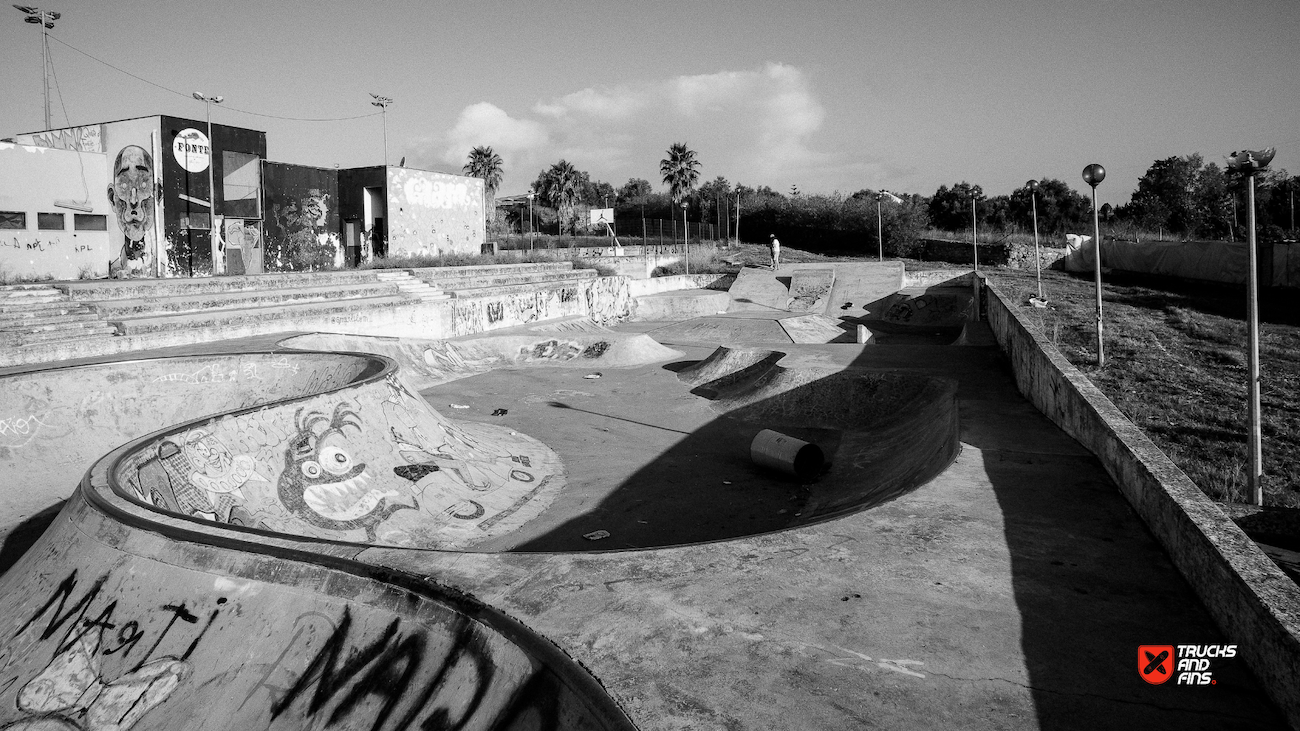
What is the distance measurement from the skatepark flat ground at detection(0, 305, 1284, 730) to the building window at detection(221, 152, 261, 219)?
2524cm

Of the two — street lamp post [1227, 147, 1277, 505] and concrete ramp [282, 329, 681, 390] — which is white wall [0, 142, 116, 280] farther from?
street lamp post [1227, 147, 1277, 505]

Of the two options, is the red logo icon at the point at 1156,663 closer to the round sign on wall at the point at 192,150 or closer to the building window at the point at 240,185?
the round sign on wall at the point at 192,150

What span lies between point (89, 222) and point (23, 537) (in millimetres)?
17634

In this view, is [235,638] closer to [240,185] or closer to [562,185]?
[240,185]

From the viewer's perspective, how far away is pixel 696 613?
4.10 metres

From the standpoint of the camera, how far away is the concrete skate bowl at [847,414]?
9.27m

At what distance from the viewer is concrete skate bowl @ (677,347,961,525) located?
927 centimetres

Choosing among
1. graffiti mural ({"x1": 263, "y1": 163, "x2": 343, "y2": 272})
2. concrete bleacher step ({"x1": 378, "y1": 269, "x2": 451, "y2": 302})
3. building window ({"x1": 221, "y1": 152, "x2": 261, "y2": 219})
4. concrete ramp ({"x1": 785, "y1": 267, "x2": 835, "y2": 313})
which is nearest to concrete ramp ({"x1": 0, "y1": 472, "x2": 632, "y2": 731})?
concrete bleacher step ({"x1": 378, "y1": 269, "x2": 451, "y2": 302})

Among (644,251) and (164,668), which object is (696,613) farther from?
(644,251)

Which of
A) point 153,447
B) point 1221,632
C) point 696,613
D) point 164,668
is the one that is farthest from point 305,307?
point 1221,632

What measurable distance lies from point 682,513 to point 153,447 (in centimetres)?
537

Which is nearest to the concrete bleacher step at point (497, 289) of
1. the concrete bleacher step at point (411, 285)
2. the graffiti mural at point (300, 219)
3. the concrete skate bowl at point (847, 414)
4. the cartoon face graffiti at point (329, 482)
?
the concrete bleacher step at point (411, 285)

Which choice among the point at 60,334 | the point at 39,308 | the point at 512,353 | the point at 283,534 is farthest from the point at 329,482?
the point at 512,353

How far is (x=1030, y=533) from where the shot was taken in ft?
17.1
